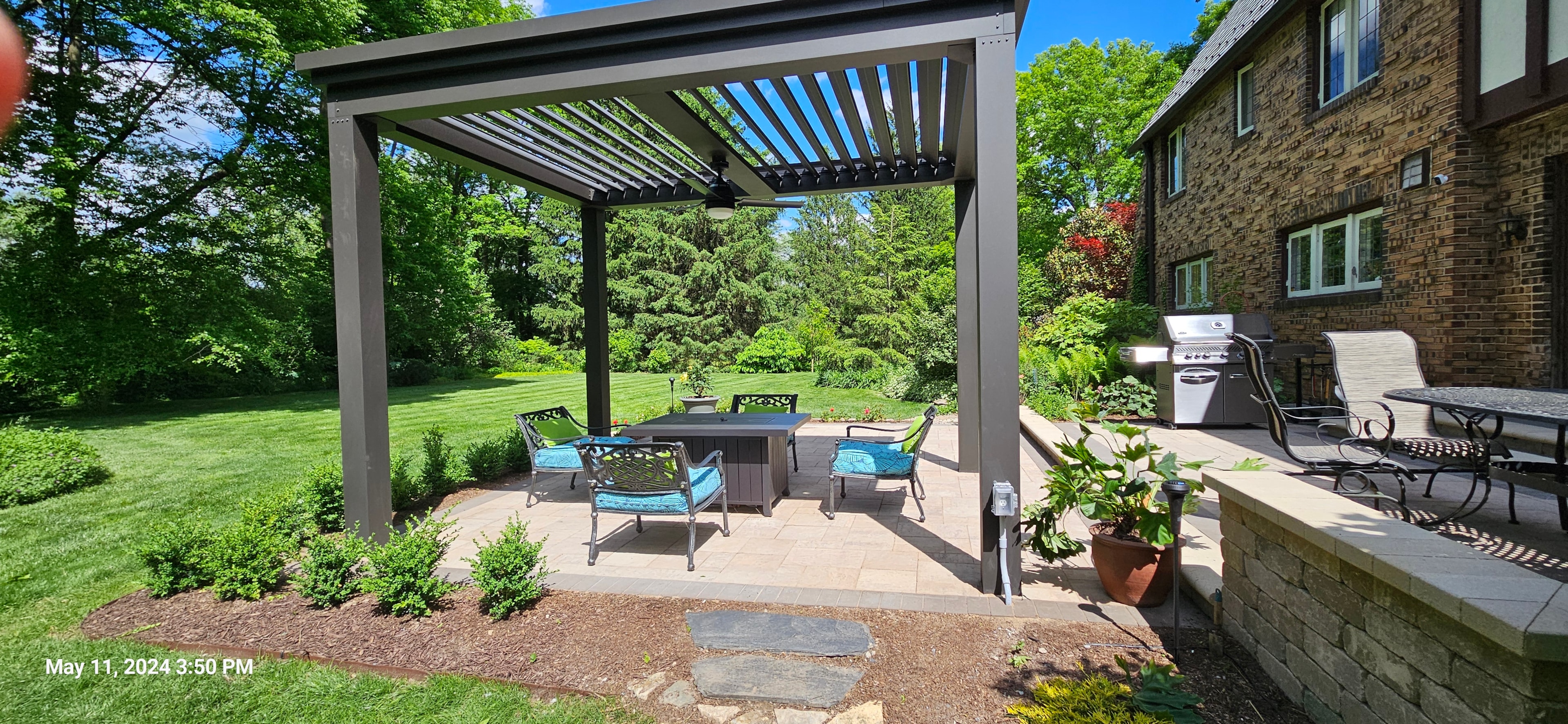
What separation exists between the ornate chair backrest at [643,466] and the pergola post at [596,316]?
273cm

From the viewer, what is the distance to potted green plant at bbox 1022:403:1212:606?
300cm

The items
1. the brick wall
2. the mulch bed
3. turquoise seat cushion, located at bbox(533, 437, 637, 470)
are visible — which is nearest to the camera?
the brick wall

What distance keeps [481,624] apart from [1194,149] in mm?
12130

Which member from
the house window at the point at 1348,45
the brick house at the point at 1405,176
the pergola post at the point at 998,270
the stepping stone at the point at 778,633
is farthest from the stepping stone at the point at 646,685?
the house window at the point at 1348,45

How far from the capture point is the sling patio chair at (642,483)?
3951mm

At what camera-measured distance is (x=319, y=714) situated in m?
2.44

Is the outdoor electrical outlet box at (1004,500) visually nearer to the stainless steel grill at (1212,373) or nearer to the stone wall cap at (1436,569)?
the stone wall cap at (1436,569)

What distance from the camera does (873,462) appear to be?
195 inches

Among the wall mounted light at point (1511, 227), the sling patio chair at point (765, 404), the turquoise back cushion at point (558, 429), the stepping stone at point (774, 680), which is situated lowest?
the stepping stone at point (774, 680)

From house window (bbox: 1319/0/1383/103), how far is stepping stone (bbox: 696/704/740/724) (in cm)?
828

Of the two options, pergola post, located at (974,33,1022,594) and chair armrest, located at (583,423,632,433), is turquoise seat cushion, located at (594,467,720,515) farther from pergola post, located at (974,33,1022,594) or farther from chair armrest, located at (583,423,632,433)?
chair armrest, located at (583,423,632,433)

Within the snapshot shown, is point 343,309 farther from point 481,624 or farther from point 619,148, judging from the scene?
point 619,148

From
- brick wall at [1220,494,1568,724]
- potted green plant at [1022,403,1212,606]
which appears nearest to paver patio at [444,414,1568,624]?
potted green plant at [1022,403,1212,606]

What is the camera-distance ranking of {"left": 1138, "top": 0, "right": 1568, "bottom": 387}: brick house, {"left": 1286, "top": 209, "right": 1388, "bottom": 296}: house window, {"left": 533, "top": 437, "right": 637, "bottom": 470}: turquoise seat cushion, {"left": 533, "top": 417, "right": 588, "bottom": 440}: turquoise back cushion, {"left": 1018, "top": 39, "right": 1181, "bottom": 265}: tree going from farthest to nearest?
{"left": 1018, "top": 39, "right": 1181, "bottom": 265}: tree < {"left": 1286, "top": 209, "right": 1388, "bottom": 296}: house window < {"left": 533, "top": 417, "right": 588, "bottom": 440}: turquoise back cushion < {"left": 533, "top": 437, "right": 637, "bottom": 470}: turquoise seat cushion < {"left": 1138, "top": 0, "right": 1568, "bottom": 387}: brick house
